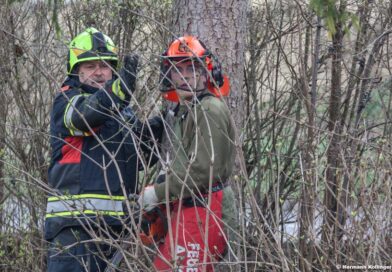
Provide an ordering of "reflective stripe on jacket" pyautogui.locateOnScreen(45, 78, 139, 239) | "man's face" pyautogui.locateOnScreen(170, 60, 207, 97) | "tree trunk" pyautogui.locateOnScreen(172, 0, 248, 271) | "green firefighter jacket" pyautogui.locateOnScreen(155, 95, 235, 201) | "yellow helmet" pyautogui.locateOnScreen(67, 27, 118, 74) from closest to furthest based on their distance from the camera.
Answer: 1. "green firefighter jacket" pyautogui.locateOnScreen(155, 95, 235, 201)
2. "man's face" pyautogui.locateOnScreen(170, 60, 207, 97)
3. "reflective stripe on jacket" pyautogui.locateOnScreen(45, 78, 139, 239)
4. "yellow helmet" pyautogui.locateOnScreen(67, 27, 118, 74)
5. "tree trunk" pyautogui.locateOnScreen(172, 0, 248, 271)

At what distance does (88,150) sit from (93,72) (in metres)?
0.52

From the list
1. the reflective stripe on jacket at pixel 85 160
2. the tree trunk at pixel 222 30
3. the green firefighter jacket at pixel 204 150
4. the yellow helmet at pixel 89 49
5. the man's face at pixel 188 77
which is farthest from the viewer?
the tree trunk at pixel 222 30

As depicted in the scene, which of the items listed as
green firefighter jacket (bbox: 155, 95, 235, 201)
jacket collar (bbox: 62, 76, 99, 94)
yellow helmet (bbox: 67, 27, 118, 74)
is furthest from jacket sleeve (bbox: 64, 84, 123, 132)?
green firefighter jacket (bbox: 155, 95, 235, 201)

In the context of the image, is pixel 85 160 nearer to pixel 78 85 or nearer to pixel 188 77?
pixel 78 85

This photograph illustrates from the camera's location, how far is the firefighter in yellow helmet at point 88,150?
540cm

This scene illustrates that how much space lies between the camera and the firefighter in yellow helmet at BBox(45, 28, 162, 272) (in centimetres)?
540

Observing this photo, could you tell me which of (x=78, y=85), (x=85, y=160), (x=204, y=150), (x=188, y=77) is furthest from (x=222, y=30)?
(x=85, y=160)

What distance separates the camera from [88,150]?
5.60m

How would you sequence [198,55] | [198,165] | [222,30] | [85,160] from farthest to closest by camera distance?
[222,30], [85,160], [198,55], [198,165]

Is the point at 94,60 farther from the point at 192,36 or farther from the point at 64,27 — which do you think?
the point at 64,27

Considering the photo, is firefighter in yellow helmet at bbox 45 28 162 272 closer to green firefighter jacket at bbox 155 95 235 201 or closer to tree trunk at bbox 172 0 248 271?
green firefighter jacket at bbox 155 95 235 201

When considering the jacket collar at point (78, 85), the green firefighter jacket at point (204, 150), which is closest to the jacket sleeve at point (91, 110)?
the jacket collar at point (78, 85)

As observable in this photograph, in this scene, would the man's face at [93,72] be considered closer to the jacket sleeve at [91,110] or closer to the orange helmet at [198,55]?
the jacket sleeve at [91,110]

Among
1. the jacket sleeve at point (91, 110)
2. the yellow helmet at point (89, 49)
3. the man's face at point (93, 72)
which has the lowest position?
the jacket sleeve at point (91, 110)
